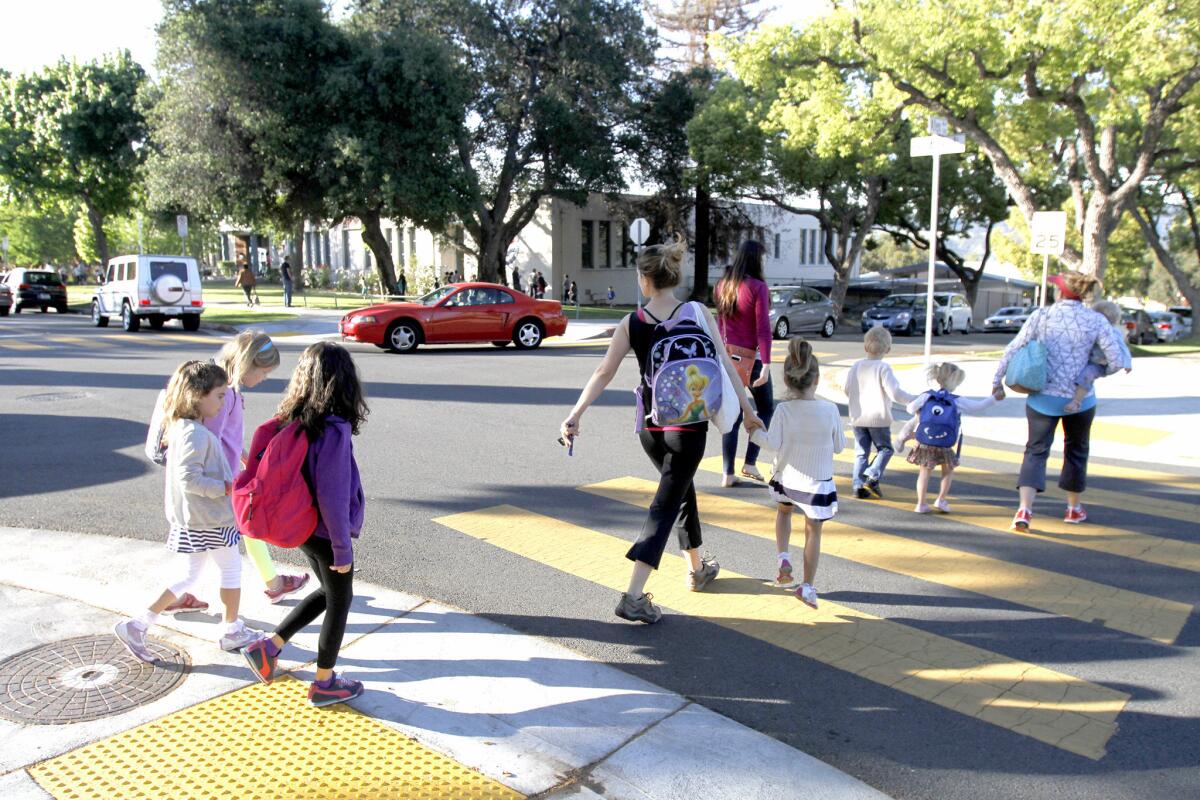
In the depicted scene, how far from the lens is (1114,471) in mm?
8227

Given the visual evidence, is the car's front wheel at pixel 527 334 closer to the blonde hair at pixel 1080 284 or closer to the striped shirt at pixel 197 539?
the blonde hair at pixel 1080 284

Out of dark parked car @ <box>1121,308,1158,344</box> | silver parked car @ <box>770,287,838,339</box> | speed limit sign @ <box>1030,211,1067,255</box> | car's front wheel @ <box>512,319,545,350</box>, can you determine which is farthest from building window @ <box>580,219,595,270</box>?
speed limit sign @ <box>1030,211,1067,255</box>

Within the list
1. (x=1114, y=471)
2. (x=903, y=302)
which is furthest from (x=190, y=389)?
(x=903, y=302)

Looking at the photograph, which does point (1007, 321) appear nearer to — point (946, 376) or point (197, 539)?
point (946, 376)

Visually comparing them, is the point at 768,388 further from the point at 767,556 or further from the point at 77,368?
the point at 77,368

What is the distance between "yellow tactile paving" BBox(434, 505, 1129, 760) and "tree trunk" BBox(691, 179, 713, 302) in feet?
112

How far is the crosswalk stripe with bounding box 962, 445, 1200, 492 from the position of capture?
A: 7777mm

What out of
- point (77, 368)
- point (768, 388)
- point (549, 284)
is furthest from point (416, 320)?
point (549, 284)

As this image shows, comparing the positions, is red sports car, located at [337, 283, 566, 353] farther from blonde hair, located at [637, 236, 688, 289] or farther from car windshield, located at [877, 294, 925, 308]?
car windshield, located at [877, 294, 925, 308]

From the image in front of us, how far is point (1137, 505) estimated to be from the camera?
6.92m

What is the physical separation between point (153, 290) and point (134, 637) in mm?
21063

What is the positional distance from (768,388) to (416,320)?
1213cm

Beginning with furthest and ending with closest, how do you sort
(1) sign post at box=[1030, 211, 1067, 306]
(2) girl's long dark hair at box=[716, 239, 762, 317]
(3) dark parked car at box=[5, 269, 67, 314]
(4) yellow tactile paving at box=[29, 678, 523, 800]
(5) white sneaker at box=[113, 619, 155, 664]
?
(3) dark parked car at box=[5, 269, 67, 314]
(1) sign post at box=[1030, 211, 1067, 306]
(2) girl's long dark hair at box=[716, 239, 762, 317]
(5) white sneaker at box=[113, 619, 155, 664]
(4) yellow tactile paving at box=[29, 678, 523, 800]

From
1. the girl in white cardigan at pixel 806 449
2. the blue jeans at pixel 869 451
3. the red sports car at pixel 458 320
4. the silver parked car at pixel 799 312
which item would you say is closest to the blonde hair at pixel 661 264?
the girl in white cardigan at pixel 806 449
